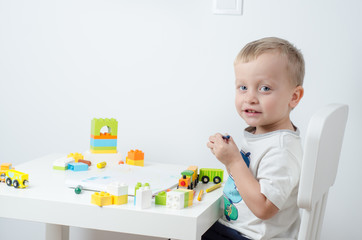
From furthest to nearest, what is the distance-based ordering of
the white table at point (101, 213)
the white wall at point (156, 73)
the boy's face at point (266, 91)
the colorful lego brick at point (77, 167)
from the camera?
the white wall at point (156, 73)
the colorful lego brick at point (77, 167)
the boy's face at point (266, 91)
the white table at point (101, 213)

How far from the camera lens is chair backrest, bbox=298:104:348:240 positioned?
822 mm

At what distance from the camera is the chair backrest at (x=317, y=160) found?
822 mm

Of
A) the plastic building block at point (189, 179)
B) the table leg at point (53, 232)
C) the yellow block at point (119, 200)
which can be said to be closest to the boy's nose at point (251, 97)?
the plastic building block at point (189, 179)

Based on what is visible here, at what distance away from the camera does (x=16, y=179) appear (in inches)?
41.6

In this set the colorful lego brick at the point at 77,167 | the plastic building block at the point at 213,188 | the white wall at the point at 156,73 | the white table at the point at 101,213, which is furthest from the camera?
the white wall at the point at 156,73

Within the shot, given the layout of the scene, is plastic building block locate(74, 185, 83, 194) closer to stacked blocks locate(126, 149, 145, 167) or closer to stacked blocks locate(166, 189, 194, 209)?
stacked blocks locate(166, 189, 194, 209)

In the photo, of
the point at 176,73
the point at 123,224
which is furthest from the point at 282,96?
the point at 176,73

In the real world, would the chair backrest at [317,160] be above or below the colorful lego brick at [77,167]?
above

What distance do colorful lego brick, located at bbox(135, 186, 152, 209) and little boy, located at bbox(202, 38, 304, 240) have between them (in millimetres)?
185

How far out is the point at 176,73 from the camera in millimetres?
1541

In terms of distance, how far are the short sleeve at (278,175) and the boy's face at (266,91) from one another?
0.31ft

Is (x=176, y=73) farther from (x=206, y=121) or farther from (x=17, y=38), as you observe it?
(x=17, y=38)

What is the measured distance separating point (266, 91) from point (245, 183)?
0.20 meters

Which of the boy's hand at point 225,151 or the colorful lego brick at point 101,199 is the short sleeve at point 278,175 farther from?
the colorful lego brick at point 101,199
